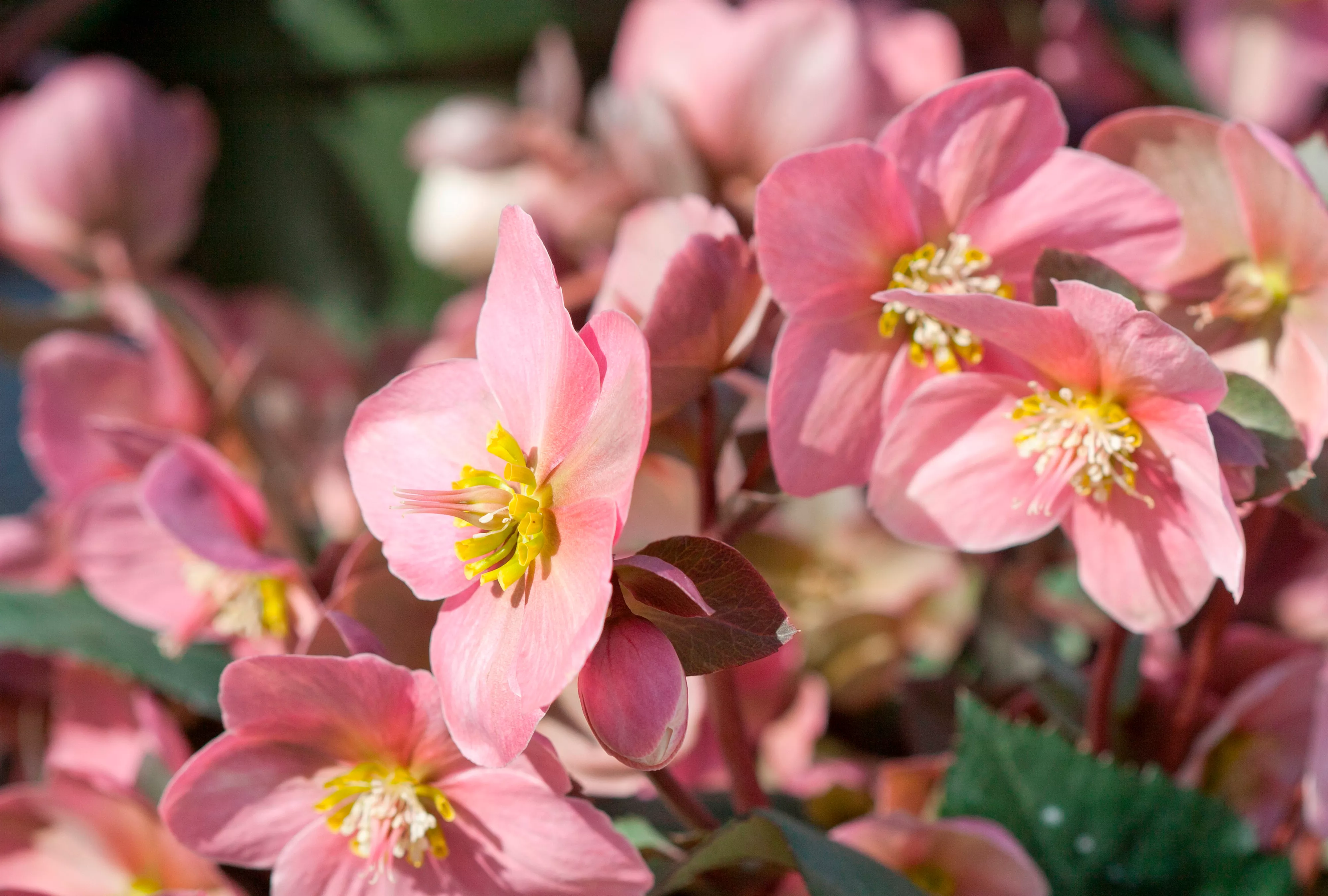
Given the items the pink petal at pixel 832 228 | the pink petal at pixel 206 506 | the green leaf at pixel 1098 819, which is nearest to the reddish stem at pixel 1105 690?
the green leaf at pixel 1098 819

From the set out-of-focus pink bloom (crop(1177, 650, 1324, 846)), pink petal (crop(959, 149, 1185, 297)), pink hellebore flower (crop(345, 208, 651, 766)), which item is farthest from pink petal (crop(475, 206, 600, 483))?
out-of-focus pink bloom (crop(1177, 650, 1324, 846))

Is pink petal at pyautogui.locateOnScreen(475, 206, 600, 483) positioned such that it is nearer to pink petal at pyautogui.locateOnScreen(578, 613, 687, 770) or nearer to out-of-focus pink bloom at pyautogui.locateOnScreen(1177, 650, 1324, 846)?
pink petal at pyautogui.locateOnScreen(578, 613, 687, 770)

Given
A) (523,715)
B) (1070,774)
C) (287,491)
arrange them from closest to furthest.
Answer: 1. (523,715)
2. (1070,774)
3. (287,491)

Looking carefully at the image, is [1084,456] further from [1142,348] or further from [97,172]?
[97,172]

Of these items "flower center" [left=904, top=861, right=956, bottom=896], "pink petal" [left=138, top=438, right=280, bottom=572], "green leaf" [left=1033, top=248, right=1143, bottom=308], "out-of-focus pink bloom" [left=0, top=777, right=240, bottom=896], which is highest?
"green leaf" [left=1033, top=248, right=1143, bottom=308]

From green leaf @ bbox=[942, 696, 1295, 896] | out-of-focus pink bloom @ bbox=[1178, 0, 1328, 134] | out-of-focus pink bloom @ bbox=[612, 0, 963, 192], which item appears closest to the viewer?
green leaf @ bbox=[942, 696, 1295, 896]

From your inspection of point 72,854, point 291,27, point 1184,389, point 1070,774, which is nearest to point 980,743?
point 1070,774

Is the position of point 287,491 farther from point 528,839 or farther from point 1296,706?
point 1296,706
